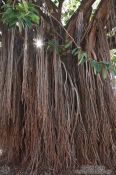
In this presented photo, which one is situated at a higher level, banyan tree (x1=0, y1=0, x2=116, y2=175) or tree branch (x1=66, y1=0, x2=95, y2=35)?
tree branch (x1=66, y1=0, x2=95, y2=35)

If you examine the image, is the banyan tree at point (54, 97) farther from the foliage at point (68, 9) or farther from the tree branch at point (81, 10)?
the foliage at point (68, 9)

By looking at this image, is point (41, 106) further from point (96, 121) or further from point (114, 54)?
point (114, 54)

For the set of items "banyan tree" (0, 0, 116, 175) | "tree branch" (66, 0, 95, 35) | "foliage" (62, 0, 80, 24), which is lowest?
"banyan tree" (0, 0, 116, 175)

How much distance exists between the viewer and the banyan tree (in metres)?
2.36

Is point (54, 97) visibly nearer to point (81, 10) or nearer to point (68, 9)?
point (81, 10)

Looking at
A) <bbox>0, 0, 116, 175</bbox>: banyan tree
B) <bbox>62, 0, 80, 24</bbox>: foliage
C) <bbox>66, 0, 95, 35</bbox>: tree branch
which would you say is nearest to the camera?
<bbox>0, 0, 116, 175</bbox>: banyan tree

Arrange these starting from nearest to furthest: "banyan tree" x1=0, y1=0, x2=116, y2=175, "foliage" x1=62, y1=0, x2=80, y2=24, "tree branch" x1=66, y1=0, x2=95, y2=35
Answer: "banyan tree" x1=0, y1=0, x2=116, y2=175, "tree branch" x1=66, y1=0, x2=95, y2=35, "foliage" x1=62, y1=0, x2=80, y2=24

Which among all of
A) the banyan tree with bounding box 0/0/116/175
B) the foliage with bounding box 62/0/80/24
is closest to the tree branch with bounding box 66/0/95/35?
the banyan tree with bounding box 0/0/116/175

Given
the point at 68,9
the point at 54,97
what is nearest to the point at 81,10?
the point at 54,97

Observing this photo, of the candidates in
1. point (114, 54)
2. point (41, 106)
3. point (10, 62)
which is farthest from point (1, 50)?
point (114, 54)

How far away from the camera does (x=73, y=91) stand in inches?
98.3

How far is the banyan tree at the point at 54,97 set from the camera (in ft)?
7.75

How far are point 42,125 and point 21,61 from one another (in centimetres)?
58

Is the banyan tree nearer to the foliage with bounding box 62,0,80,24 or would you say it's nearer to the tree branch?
the tree branch
